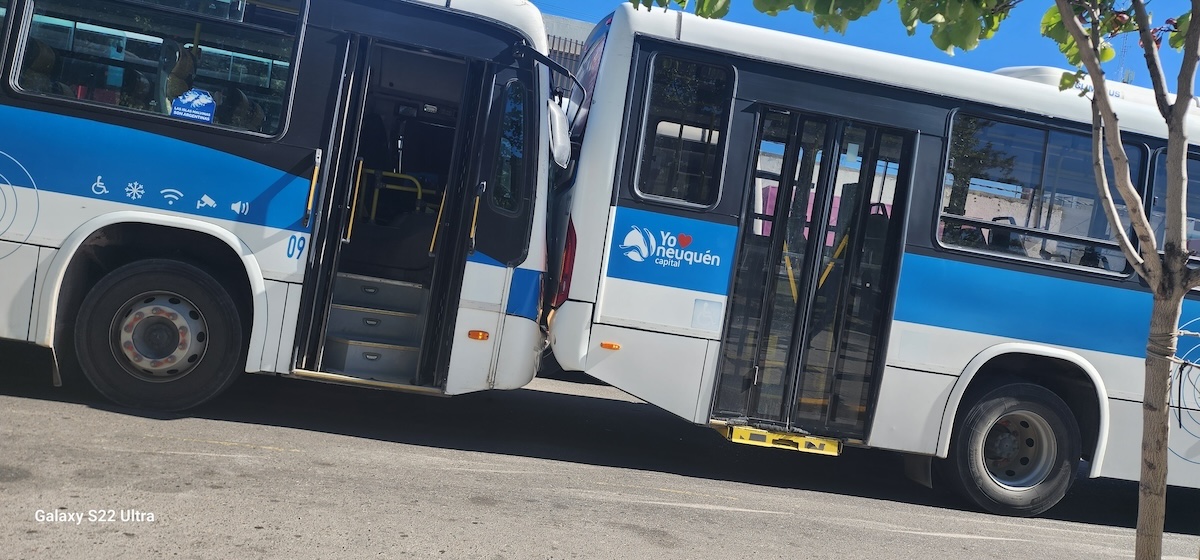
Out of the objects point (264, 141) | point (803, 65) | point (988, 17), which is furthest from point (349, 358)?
point (988, 17)

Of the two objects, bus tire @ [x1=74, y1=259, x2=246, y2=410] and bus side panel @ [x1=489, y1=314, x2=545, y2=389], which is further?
bus side panel @ [x1=489, y1=314, x2=545, y2=389]

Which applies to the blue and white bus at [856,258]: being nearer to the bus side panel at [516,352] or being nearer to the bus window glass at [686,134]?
the bus window glass at [686,134]

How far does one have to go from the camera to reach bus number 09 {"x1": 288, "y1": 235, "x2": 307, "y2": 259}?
6.14m

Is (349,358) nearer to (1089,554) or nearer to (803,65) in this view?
(803,65)

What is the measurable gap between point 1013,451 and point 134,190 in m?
6.73

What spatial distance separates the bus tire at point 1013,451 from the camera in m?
6.91

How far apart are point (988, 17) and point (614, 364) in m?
3.48

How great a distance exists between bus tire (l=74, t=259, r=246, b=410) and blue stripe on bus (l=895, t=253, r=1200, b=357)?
4921 mm

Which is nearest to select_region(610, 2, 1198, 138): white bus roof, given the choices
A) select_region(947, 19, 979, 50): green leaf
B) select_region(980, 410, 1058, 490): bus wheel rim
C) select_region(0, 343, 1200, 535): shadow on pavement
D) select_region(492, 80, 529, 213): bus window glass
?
select_region(492, 80, 529, 213): bus window glass

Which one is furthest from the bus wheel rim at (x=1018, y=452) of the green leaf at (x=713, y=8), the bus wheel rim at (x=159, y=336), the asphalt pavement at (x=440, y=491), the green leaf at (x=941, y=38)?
the bus wheel rim at (x=159, y=336)

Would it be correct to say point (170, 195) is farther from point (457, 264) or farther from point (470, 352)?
point (470, 352)

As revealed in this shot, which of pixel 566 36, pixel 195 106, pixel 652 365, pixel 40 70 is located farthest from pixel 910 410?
pixel 566 36

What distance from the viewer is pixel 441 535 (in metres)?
4.61

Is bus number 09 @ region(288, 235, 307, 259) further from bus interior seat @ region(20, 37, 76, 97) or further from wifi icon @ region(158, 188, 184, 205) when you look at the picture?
bus interior seat @ region(20, 37, 76, 97)
